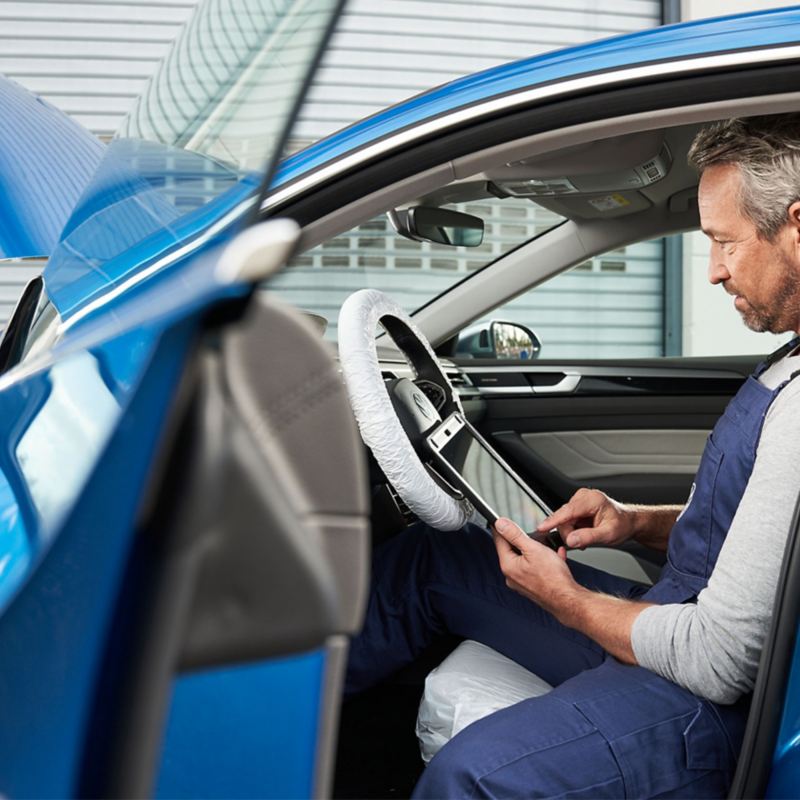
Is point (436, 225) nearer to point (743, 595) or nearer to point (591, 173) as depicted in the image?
point (591, 173)

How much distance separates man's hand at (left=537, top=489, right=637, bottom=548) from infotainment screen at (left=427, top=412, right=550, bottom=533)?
0.11 metres

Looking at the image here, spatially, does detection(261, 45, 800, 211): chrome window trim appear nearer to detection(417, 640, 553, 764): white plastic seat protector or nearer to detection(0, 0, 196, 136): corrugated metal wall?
detection(417, 640, 553, 764): white plastic seat protector

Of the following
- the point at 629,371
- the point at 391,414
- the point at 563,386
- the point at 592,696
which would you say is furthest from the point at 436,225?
the point at 592,696

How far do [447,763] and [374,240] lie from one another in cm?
481

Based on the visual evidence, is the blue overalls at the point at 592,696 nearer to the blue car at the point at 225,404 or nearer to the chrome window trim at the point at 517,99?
the blue car at the point at 225,404

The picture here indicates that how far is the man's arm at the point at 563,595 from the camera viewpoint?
1298 mm

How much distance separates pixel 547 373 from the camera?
2.83m

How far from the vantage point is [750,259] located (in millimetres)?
1406

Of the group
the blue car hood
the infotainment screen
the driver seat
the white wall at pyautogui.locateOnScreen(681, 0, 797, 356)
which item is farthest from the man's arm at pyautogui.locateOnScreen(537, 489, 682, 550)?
the white wall at pyautogui.locateOnScreen(681, 0, 797, 356)

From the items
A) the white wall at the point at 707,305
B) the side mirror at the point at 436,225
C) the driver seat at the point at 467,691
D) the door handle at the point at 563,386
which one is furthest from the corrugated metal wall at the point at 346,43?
the driver seat at the point at 467,691

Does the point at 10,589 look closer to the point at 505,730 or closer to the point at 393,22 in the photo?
the point at 505,730

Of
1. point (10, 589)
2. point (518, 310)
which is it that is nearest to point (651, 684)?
point (10, 589)

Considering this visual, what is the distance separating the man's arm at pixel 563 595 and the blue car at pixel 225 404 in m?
0.14

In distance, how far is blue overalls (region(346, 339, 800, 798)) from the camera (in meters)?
1.14
